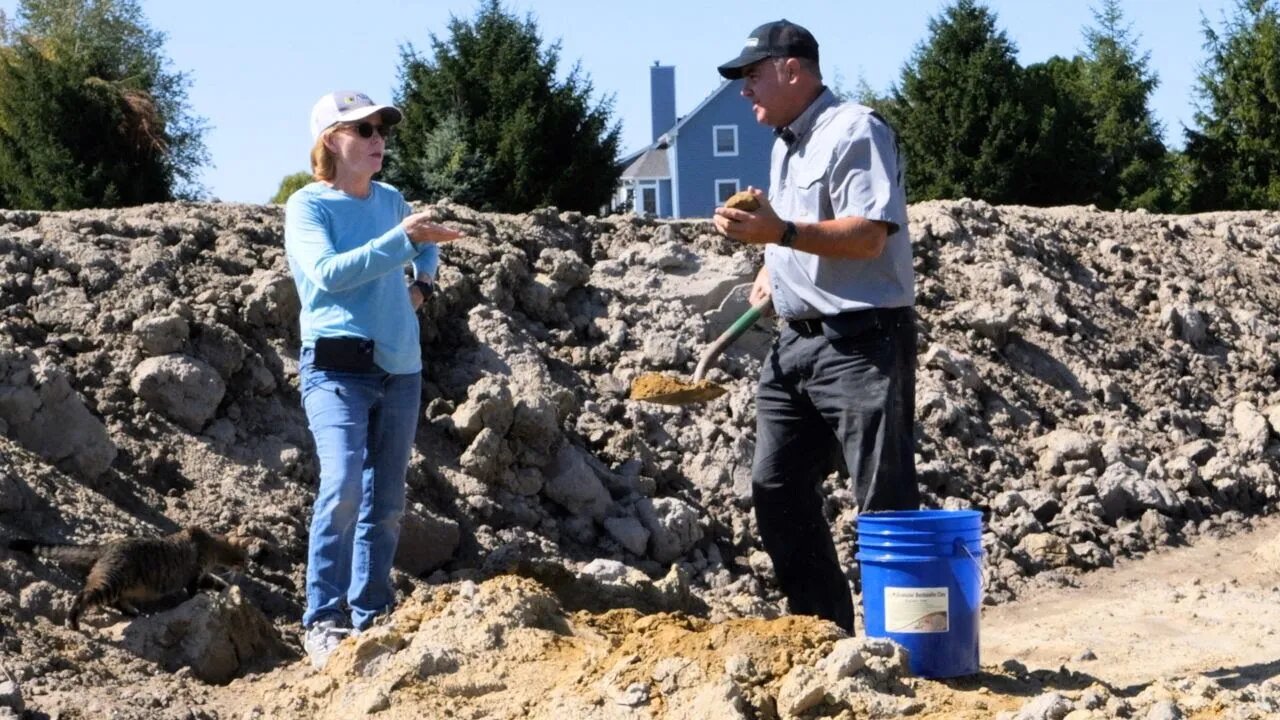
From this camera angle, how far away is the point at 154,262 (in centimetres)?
773

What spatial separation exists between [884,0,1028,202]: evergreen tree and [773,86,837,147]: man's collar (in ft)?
48.7

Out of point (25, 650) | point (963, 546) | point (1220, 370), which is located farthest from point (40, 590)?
point (1220, 370)

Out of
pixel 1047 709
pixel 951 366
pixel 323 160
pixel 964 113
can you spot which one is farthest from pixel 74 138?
pixel 1047 709

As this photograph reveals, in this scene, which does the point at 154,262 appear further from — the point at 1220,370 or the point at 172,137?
the point at 172,137

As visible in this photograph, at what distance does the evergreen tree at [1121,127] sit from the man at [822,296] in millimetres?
16034

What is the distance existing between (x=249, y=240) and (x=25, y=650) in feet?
12.1

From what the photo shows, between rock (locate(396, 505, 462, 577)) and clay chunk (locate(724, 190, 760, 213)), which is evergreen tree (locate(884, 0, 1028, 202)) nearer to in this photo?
rock (locate(396, 505, 462, 577))

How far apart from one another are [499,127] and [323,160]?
11593 mm

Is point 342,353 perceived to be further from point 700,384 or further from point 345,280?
point 700,384

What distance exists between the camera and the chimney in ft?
140

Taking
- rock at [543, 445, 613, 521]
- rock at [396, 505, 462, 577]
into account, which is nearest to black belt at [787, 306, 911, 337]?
rock at [396, 505, 462, 577]

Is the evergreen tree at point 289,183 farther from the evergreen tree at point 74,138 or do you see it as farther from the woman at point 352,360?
the woman at point 352,360

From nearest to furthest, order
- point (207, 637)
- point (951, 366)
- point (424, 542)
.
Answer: point (207, 637) < point (424, 542) < point (951, 366)

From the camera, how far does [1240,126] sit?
2159cm
